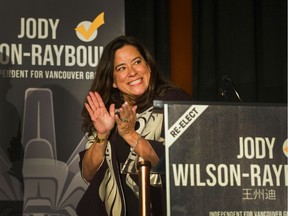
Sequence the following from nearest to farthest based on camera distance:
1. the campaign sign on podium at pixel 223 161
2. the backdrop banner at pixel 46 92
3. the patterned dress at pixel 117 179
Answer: the campaign sign on podium at pixel 223 161 < the patterned dress at pixel 117 179 < the backdrop banner at pixel 46 92

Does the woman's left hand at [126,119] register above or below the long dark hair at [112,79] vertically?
below

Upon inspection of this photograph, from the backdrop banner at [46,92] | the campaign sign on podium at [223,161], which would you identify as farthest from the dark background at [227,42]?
the campaign sign on podium at [223,161]

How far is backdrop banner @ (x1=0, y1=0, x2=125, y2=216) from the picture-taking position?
3.34 m

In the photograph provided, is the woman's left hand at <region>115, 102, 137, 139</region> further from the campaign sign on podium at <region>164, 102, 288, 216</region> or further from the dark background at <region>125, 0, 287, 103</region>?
the dark background at <region>125, 0, 287, 103</region>

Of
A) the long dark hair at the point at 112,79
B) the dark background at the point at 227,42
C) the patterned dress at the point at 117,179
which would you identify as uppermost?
the dark background at the point at 227,42

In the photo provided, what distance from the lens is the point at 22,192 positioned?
3332mm

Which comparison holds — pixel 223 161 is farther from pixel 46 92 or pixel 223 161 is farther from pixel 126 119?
pixel 46 92

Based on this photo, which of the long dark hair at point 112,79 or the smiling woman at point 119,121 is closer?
the smiling woman at point 119,121

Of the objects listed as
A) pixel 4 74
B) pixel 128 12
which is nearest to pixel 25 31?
pixel 4 74

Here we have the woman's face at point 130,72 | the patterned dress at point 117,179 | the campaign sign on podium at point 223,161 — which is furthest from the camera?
the woman's face at point 130,72

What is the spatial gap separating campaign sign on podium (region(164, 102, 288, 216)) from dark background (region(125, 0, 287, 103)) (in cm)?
287

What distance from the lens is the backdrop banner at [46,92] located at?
3338 mm

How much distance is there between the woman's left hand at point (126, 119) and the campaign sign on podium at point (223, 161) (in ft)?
2.04

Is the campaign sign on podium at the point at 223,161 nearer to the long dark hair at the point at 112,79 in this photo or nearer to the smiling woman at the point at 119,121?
the smiling woman at the point at 119,121
